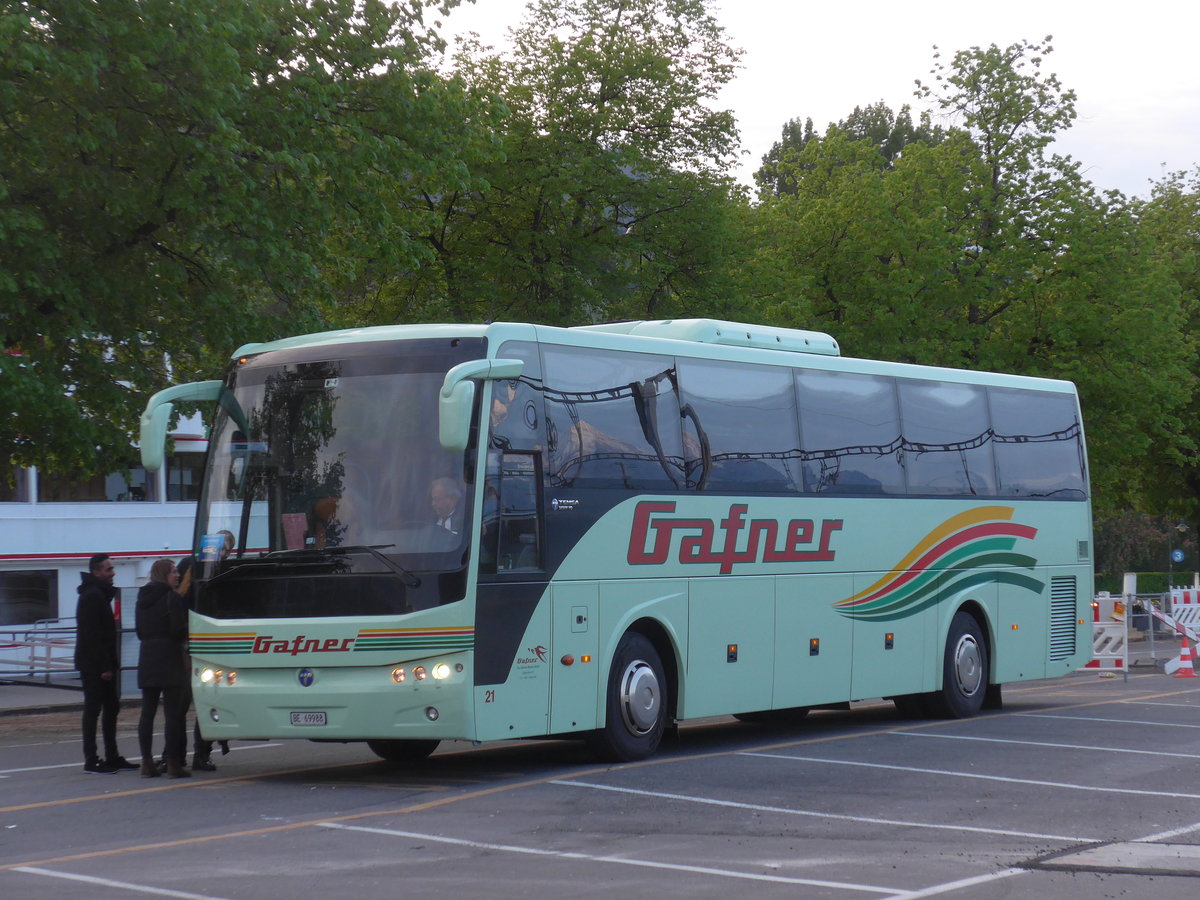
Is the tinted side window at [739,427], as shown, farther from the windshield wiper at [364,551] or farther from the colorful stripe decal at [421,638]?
the windshield wiper at [364,551]

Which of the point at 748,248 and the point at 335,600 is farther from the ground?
the point at 748,248

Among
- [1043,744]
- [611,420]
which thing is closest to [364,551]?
[611,420]

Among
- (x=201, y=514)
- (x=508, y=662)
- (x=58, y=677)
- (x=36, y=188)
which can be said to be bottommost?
(x=58, y=677)

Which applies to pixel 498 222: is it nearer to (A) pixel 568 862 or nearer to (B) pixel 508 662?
(B) pixel 508 662

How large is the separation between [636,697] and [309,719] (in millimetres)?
2881

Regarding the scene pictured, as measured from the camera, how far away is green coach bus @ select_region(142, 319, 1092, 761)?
12305mm

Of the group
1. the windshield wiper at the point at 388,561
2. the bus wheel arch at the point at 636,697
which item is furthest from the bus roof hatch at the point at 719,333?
the windshield wiper at the point at 388,561

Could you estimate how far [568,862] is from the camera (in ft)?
29.2

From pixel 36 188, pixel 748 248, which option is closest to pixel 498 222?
pixel 748 248

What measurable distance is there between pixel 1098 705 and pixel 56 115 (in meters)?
14.2

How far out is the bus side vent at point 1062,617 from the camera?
20.4 meters

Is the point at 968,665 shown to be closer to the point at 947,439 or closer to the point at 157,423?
the point at 947,439

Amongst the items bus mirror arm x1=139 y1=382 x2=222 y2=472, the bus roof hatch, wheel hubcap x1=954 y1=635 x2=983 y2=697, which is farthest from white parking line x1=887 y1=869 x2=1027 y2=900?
wheel hubcap x1=954 y1=635 x2=983 y2=697

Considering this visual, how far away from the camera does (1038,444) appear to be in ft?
66.3
